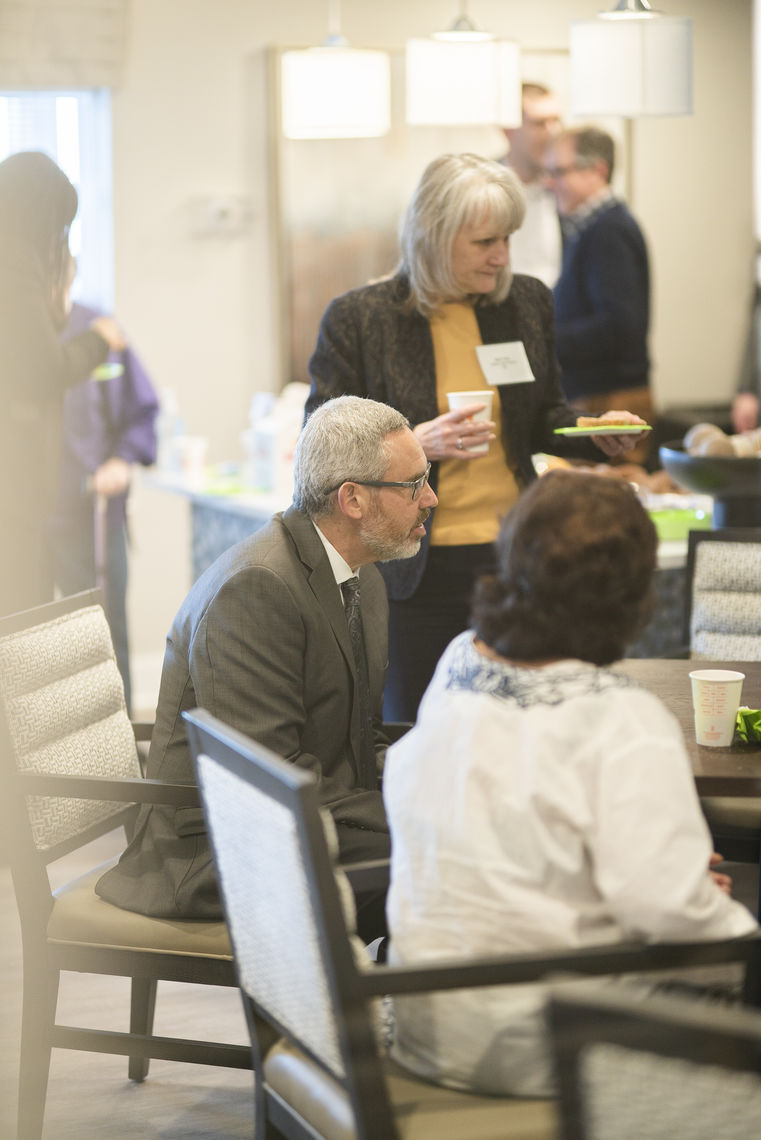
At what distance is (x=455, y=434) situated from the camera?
8.91 ft

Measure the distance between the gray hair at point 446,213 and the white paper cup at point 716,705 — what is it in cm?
115

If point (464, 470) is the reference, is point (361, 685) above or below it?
below

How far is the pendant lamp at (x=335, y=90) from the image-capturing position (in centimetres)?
443

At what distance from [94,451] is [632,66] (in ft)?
6.92

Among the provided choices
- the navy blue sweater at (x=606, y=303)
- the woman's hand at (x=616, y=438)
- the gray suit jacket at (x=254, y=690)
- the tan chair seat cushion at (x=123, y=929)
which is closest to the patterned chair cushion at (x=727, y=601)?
the woman's hand at (x=616, y=438)

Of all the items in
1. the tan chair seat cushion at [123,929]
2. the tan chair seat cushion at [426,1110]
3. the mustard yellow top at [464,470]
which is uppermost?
the mustard yellow top at [464,470]

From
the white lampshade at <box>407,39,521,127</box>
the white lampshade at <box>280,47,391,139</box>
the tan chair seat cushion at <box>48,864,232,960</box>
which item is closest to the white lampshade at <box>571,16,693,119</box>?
the white lampshade at <box>407,39,521,127</box>

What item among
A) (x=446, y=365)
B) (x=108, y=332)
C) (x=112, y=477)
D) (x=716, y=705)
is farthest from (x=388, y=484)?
(x=112, y=477)

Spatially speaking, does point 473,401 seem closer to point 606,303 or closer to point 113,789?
point 113,789

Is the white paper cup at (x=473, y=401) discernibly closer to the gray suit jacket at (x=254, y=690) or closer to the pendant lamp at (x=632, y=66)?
the gray suit jacket at (x=254, y=690)

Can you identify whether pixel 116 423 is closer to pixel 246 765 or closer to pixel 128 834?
pixel 128 834

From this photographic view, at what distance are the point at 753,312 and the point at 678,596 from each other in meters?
3.89

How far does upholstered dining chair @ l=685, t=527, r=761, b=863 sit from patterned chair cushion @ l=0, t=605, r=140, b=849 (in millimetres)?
1236

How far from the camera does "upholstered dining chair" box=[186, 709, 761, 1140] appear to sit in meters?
1.34
